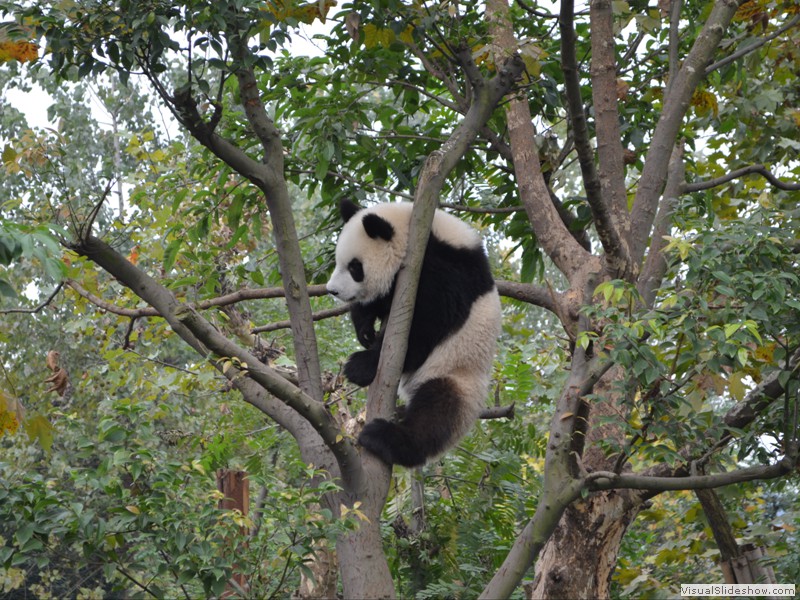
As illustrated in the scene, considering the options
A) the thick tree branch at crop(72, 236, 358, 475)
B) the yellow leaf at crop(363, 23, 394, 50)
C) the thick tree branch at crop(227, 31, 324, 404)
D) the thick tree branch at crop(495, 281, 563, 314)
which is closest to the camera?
the thick tree branch at crop(72, 236, 358, 475)

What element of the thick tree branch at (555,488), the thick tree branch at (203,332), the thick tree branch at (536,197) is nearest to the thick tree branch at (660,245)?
the thick tree branch at (536,197)

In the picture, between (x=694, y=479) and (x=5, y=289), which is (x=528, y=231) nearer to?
(x=694, y=479)

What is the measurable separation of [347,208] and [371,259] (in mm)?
426

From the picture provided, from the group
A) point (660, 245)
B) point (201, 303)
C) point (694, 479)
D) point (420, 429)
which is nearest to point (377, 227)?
point (201, 303)

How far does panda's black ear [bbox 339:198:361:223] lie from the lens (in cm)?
520

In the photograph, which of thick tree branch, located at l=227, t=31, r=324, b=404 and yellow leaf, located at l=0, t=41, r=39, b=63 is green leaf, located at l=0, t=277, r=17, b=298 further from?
yellow leaf, located at l=0, t=41, r=39, b=63

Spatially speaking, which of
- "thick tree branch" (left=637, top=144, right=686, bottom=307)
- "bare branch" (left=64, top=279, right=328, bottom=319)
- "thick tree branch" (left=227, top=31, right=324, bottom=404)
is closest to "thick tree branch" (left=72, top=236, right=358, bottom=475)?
"bare branch" (left=64, top=279, right=328, bottom=319)

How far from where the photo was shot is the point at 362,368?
4.49 metres

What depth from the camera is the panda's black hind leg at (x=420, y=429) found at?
3.63 meters

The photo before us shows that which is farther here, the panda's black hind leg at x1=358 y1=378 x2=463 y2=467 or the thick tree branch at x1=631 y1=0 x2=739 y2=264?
the thick tree branch at x1=631 y1=0 x2=739 y2=264

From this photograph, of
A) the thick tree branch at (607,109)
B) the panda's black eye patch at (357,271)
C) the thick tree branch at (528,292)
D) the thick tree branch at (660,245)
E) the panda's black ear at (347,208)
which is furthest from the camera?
the panda's black ear at (347,208)

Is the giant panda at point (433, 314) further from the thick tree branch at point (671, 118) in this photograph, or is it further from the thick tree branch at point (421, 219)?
the thick tree branch at point (671, 118)

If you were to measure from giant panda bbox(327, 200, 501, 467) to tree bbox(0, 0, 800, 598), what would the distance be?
0.34m

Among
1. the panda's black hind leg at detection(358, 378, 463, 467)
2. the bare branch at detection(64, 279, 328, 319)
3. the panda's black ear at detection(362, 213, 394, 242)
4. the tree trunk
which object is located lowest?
the tree trunk
